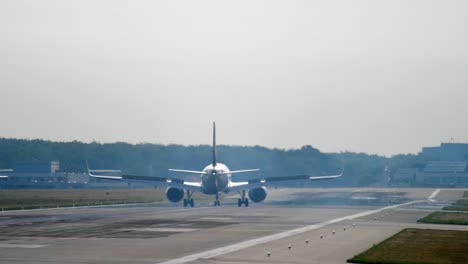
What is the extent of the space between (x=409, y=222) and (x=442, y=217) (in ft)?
23.2

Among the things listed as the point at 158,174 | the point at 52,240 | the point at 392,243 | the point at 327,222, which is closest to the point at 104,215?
the point at 327,222

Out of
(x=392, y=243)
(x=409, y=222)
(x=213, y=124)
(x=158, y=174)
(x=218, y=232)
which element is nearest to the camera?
(x=392, y=243)

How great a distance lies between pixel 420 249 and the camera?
4378cm

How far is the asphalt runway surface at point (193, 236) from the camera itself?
131 ft

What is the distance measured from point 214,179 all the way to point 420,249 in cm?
5337

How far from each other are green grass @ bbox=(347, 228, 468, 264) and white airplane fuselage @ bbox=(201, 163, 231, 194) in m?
43.2

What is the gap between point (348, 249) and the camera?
4434cm

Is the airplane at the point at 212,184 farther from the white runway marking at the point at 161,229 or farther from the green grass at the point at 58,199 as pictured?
the white runway marking at the point at 161,229

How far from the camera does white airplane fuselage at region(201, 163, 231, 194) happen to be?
95.7 meters

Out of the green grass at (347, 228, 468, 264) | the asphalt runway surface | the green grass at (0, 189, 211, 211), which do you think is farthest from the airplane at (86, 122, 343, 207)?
the green grass at (347, 228, 468, 264)

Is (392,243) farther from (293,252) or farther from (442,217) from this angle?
(442,217)

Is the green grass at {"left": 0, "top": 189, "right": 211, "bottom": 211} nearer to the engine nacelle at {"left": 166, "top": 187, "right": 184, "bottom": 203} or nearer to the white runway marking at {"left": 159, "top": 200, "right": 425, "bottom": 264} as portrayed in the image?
the engine nacelle at {"left": 166, "top": 187, "right": 184, "bottom": 203}

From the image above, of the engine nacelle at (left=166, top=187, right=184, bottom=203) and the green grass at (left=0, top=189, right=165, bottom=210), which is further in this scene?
the engine nacelle at (left=166, top=187, right=184, bottom=203)

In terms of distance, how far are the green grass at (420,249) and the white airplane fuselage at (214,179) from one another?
142 feet
